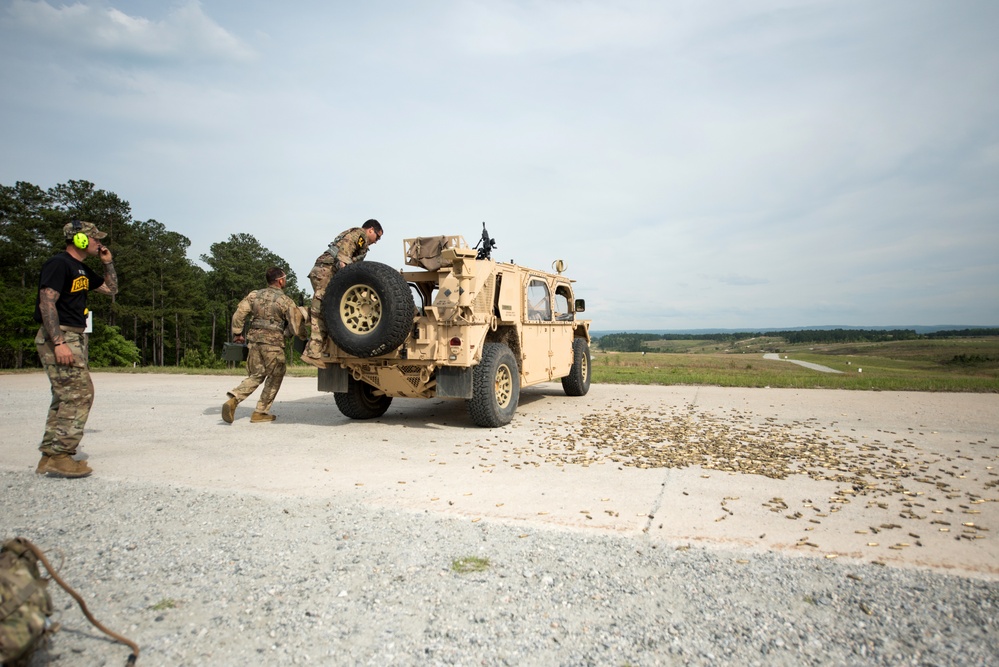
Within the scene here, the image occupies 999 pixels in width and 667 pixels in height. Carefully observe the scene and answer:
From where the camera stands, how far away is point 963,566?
3098mm

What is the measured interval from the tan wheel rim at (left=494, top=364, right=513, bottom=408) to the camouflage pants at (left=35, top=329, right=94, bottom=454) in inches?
176

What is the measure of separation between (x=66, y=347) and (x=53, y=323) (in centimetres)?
22

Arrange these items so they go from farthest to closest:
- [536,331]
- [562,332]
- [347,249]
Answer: [562,332] < [536,331] < [347,249]

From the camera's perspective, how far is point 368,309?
22.8ft

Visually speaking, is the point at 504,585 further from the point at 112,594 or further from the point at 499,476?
the point at 499,476

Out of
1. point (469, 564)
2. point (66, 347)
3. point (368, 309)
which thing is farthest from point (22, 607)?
point (368, 309)

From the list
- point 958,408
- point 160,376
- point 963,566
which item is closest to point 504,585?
point 963,566

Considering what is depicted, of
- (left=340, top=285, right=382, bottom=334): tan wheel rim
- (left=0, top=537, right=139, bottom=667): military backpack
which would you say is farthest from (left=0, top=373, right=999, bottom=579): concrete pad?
(left=0, top=537, right=139, bottom=667): military backpack

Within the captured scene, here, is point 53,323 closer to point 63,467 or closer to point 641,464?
point 63,467

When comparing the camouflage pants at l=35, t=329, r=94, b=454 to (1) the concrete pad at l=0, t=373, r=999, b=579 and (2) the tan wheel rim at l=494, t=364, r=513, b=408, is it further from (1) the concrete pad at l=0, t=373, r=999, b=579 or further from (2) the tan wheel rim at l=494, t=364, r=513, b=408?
(2) the tan wheel rim at l=494, t=364, r=513, b=408

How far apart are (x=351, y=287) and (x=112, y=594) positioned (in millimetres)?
4619

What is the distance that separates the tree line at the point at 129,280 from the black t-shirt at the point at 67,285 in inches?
1224

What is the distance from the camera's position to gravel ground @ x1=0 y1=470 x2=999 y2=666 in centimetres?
225

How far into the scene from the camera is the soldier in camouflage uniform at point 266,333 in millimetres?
7484
